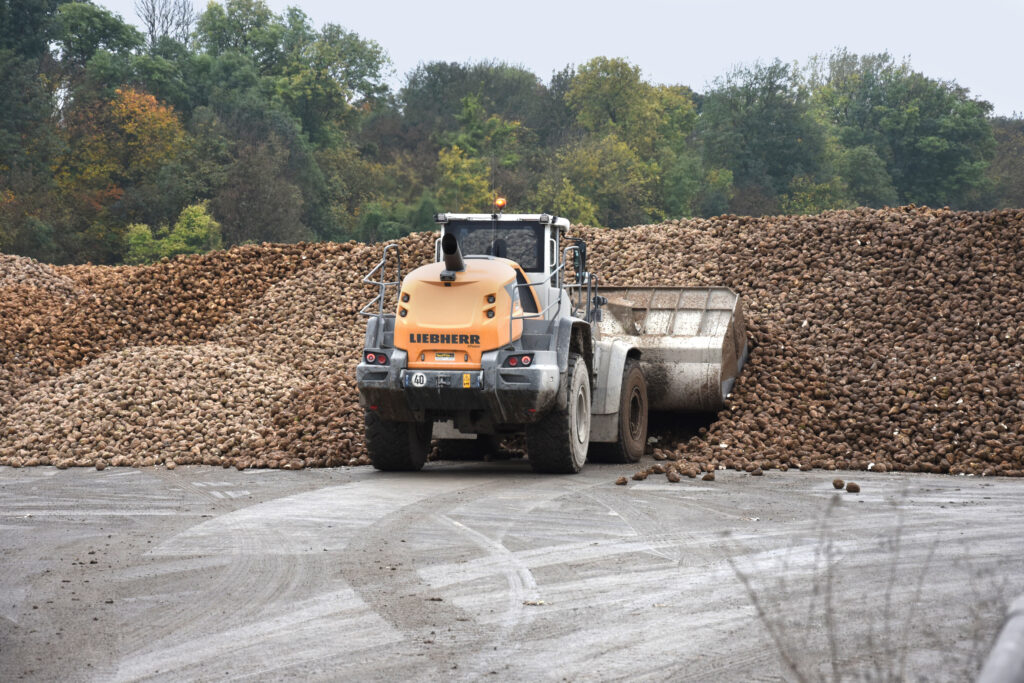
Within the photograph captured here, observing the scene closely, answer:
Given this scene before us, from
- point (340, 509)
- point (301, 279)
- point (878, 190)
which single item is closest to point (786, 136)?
point (878, 190)

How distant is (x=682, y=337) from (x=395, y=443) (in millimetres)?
4133

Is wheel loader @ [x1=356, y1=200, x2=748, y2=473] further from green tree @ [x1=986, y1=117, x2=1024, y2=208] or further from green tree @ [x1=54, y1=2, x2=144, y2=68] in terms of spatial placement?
green tree @ [x1=986, y1=117, x2=1024, y2=208]

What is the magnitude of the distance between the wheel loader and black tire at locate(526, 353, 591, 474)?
0.04 ft

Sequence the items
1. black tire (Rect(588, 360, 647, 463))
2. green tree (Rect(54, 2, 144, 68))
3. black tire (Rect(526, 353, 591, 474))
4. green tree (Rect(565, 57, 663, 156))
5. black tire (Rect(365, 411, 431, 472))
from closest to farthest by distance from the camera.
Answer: black tire (Rect(526, 353, 591, 474)) < black tire (Rect(365, 411, 431, 472)) < black tire (Rect(588, 360, 647, 463)) < green tree (Rect(54, 2, 144, 68)) < green tree (Rect(565, 57, 663, 156))

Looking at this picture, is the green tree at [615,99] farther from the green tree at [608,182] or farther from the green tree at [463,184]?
the green tree at [463,184]

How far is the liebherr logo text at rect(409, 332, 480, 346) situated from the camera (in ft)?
39.0

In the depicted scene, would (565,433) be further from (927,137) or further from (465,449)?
(927,137)

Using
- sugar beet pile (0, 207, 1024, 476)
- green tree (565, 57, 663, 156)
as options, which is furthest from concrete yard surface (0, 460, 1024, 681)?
green tree (565, 57, 663, 156)

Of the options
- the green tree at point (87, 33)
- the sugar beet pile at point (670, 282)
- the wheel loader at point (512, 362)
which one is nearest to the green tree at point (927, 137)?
the green tree at point (87, 33)

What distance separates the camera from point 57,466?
14273mm

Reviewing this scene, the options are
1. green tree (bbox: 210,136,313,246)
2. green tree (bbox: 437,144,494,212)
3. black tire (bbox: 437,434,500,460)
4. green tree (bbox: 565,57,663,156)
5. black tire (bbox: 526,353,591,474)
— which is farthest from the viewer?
green tree (bbox: 565,57,663,156)

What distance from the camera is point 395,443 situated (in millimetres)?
12797

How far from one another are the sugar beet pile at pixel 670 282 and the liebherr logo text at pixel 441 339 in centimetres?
261

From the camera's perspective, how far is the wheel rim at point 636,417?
14.3 metres
